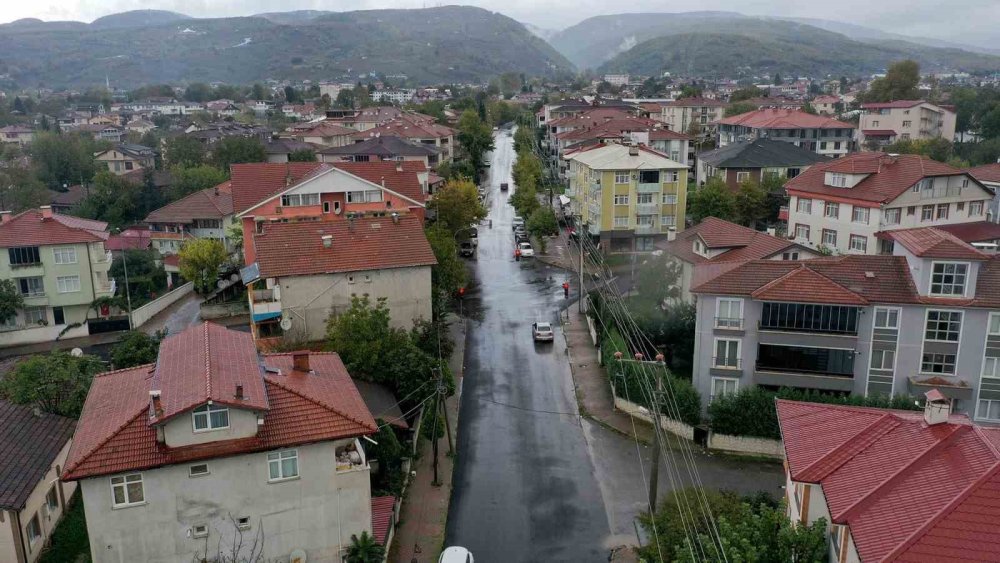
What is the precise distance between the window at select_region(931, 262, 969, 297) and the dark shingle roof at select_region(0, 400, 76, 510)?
30318mm

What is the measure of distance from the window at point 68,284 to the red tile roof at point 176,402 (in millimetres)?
26426

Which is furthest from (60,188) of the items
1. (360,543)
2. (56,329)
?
(360,543)

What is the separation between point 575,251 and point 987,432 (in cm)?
4528

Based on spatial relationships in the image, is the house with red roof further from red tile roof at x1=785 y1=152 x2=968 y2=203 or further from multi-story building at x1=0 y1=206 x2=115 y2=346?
red tile roof at x1=785 y1=152 x2=968 y2=203

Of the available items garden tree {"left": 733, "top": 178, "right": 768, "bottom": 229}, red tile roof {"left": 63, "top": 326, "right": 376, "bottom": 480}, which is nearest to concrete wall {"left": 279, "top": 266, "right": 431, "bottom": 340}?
red tile roof {"left": 63, "top": 326, "right": 376, "bottom": 480}

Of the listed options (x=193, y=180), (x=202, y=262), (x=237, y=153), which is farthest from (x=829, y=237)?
(x=237, y=153)

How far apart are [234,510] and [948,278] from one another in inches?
996

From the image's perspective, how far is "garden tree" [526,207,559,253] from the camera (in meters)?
62.6

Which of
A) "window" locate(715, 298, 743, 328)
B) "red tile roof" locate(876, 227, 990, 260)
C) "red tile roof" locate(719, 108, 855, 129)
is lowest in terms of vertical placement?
"window" locate(715, 298, 743, 328)

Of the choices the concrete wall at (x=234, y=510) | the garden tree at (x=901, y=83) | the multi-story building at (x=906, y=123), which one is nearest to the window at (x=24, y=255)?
the concrete wall at (x=234, y=510)

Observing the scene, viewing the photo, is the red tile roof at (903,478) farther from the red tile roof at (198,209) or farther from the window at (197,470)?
the red tile roof at (198,209)

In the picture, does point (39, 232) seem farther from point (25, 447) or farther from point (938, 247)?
point (938, 247)

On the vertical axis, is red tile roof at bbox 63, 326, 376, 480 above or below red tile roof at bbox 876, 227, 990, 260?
below

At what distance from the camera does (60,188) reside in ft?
284
